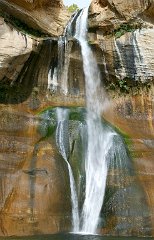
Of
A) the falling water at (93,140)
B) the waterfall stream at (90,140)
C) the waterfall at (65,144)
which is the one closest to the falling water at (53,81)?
the waterfall stream at (90,140)

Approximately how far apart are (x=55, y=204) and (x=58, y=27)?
878 cm

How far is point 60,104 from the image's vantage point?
55.4ft

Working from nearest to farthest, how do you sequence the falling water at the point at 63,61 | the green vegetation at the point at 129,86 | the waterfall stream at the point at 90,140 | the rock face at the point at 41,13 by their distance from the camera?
the waterfall stream at the point at 90,140
the rock face at the point at 41,13
the falling water at the point at 63,61
the green vegetation at the point at 129,86

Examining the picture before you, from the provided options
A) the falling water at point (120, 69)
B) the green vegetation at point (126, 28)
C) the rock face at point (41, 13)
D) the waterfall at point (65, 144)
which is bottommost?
the waterfall at point (65, 144)

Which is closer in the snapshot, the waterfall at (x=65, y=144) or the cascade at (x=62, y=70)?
the waterfall at (x=65, y=144)

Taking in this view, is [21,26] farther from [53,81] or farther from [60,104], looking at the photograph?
[60,104]

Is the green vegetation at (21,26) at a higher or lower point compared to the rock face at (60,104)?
higher

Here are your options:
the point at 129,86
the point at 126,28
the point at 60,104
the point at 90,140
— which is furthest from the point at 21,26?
the point at 90,140

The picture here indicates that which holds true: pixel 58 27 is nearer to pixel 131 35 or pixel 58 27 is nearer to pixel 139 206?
pixel 131 35

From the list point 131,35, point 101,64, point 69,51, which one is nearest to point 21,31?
point 69,51

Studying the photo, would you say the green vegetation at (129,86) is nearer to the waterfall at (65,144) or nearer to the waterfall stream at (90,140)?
the waterfall stream at (90,140)

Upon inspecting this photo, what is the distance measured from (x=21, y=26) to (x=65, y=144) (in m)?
6.16

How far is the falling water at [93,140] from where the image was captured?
13250 mm

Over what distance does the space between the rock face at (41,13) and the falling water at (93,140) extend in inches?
35.0
